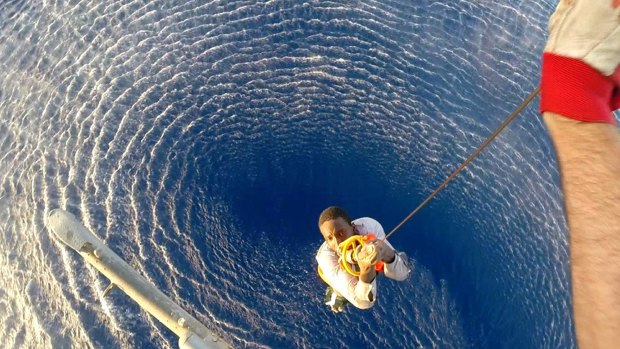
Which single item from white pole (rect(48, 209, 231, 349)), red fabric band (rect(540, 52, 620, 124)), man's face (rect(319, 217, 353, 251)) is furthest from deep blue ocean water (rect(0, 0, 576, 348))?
red fabric band (rect(540, 52, 620, 124))

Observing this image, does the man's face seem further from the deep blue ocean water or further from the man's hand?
the deep blue ocean water

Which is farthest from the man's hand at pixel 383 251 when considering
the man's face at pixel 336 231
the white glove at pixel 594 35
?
the white glove at pixel 594 35

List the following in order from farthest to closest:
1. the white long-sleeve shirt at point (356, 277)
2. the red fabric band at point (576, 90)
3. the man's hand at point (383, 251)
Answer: the white long-sleeve shirt at point (356, 277)
the man's hand at point (383, 251)
the red fabric band at point (576, 90)

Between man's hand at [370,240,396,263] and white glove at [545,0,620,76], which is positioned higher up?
white glove at [545,0,620,76]

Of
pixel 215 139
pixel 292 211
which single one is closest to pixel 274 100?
pixel 215 139

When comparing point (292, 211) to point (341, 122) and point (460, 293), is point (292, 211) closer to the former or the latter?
point (341, 122)

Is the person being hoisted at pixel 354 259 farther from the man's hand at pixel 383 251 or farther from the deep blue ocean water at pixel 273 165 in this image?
the deep blue ocean water at pixel 273 165

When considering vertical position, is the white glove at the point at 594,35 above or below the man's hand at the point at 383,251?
above
